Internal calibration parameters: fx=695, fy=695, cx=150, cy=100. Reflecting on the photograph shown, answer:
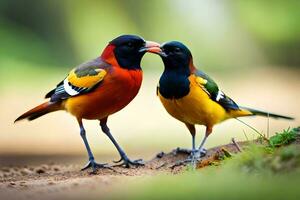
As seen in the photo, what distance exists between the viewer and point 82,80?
27.0 ft

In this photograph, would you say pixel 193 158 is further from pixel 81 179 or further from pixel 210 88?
pixel 81 179

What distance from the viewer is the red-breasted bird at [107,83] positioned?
7.99m

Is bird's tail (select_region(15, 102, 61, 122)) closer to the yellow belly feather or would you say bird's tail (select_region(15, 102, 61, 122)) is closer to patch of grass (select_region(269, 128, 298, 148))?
the yellow belly feather

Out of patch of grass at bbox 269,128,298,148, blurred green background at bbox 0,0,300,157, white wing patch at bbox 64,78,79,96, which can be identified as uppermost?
blurred green background at bbox 0,0,300,157

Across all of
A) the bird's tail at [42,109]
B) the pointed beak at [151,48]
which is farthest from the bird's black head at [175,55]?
the bird's tail at [42,109]

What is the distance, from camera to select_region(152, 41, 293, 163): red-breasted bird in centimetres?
822

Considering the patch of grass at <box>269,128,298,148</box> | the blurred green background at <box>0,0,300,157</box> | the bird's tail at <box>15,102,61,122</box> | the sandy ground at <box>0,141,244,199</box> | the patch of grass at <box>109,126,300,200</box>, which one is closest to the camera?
the patch of grass at <box>109,126,300,200</box>

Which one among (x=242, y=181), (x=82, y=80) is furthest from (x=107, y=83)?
(x=242, y=181)

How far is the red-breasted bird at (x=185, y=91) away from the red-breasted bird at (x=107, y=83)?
30 centimetres

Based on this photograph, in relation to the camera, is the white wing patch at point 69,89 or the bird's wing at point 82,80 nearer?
the bird's wing at point 82,80

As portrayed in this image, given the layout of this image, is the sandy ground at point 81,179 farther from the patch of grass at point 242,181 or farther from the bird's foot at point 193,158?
the patch of grass at point 242,181

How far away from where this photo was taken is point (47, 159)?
47.5 feet

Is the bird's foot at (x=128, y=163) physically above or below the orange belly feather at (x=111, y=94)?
below

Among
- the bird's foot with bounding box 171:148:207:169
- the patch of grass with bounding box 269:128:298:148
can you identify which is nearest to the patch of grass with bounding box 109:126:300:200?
the patch of grass with bounding box 269:128:298:148
